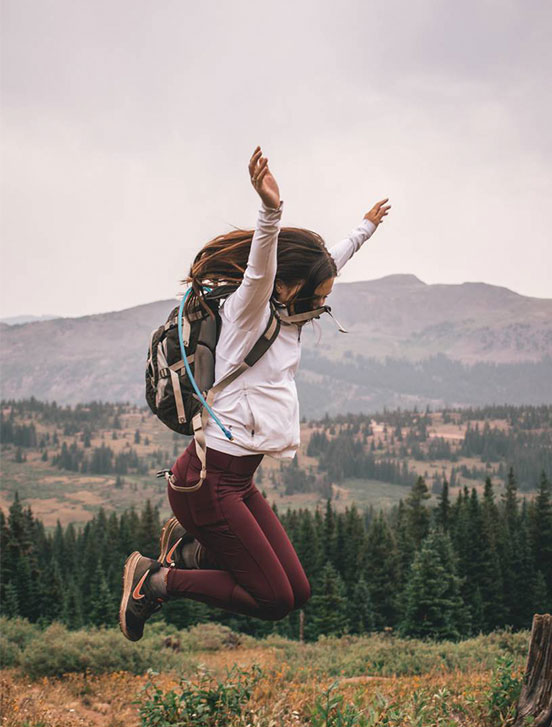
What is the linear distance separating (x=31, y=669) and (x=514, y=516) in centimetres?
8618

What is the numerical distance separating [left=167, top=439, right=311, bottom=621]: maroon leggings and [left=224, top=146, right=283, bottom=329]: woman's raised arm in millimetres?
965

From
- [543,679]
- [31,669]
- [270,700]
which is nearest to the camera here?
[543,679]

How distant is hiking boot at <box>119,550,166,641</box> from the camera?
5.17 m

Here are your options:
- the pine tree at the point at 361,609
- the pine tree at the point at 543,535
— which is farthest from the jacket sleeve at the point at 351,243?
the pine tree at the point at 543,535

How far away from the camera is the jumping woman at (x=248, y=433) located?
4.55 metres

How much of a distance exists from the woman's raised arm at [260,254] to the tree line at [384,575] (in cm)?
5520

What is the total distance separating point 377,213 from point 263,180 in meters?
2.69

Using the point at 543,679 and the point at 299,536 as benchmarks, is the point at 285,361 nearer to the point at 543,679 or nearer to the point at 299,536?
the point at 543,679

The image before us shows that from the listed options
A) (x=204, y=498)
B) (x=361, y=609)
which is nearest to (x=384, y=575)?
(x=361, y=609)

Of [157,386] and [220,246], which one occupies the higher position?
[220,246]

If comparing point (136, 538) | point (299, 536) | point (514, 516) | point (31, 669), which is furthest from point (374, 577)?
point (31, 669)

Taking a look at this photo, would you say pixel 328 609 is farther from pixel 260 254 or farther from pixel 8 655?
pixel 260 254

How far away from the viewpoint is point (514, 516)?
94812 mm

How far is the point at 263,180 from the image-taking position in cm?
401
